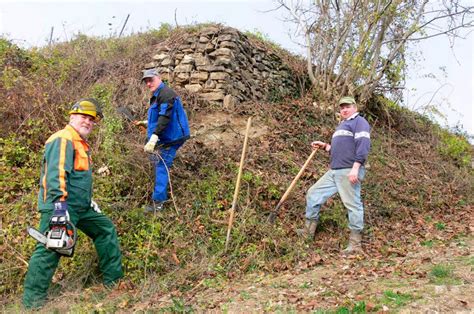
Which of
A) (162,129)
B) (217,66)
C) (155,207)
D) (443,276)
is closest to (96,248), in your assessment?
(155,207)

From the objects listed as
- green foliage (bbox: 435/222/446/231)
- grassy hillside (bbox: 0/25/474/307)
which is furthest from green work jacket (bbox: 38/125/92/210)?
green foliage (bbox: 435/222/446/231)

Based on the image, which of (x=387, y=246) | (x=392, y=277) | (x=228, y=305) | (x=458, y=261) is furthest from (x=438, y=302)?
(x=387, y=246)

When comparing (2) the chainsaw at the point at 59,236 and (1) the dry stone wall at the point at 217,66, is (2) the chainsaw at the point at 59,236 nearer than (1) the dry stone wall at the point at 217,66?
Yes

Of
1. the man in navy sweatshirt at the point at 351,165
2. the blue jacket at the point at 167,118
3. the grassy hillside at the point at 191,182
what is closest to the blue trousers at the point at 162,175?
the blue jacket at the point at 167,118

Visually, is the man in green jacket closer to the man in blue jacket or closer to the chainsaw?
the chainsaw

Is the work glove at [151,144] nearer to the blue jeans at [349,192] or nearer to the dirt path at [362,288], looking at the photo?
the dirt path at [362,288]

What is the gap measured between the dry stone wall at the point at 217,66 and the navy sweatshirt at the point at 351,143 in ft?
10.4

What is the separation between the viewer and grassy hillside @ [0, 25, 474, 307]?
525 centimetres

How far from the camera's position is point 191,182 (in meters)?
6.64

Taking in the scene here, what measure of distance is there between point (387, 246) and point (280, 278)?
6.03ft

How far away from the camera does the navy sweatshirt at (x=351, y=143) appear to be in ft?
17.9

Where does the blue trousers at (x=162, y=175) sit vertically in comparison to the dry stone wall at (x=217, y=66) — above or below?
below

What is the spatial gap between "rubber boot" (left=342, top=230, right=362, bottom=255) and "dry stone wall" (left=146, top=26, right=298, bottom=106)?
379 centimetres

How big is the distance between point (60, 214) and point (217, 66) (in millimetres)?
5193
